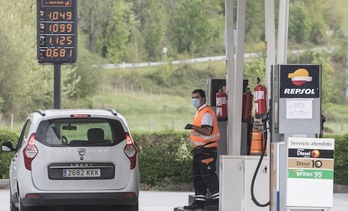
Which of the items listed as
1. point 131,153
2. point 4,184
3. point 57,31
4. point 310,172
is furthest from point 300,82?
point 4,184

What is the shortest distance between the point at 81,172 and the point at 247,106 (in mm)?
3122

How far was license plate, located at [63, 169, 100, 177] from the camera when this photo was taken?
15.7 m

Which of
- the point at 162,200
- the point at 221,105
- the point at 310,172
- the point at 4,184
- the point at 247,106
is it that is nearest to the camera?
the point at 310,172

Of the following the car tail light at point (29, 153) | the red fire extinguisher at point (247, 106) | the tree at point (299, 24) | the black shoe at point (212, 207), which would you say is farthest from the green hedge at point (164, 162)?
the tree at point (299, 24)

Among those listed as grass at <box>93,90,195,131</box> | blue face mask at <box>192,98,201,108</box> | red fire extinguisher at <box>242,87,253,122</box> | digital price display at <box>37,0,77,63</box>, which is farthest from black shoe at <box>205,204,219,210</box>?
grass at <box>93,90,195,131</box>

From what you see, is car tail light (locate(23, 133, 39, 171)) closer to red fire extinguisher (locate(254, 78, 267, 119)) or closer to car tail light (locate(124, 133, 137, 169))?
car tail light (locate(124, 133, 137, 169))

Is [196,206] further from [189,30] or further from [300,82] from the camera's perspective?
[189,30]

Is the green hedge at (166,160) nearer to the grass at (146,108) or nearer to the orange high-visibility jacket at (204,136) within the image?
the orange high-visibility jacket at (204,136)

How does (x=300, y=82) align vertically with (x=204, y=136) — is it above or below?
above

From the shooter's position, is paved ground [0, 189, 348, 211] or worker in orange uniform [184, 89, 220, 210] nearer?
worker in orange uniform [184, 89, 220, 210]

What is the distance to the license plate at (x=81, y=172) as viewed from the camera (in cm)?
1568

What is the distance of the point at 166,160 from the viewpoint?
2534 centimetres

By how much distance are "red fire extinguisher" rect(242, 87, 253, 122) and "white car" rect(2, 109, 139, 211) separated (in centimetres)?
227

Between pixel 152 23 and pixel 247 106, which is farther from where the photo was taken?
pixel 152 23
